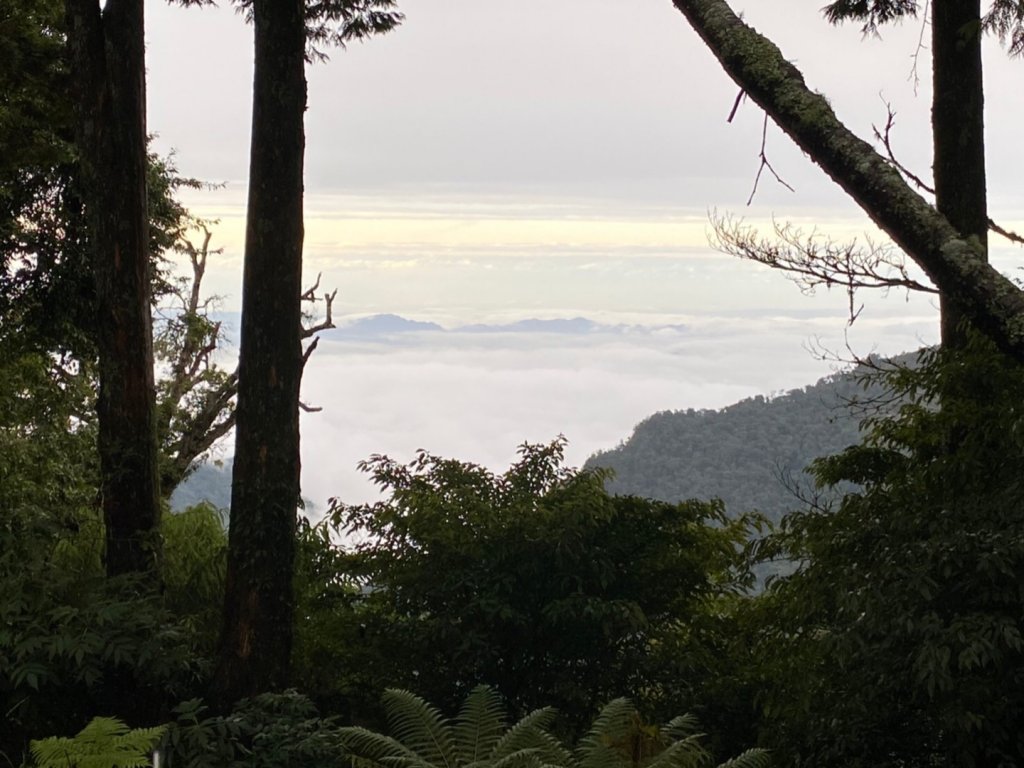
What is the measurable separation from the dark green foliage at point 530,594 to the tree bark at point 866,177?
352 centimetres

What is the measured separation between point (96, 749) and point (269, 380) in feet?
11.3

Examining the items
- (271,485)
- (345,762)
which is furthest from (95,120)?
(345,762)

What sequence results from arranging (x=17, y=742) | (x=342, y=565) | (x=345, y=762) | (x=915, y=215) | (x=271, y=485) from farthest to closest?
(x=342, y=565) → (x=271, y=485) → (x=17, y=742) → (x=345, y=762) → (x=915, y=215)

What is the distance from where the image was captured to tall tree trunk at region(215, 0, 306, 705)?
25.4ft

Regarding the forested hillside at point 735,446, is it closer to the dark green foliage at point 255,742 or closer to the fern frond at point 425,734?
the dark green foliage at point 255,742

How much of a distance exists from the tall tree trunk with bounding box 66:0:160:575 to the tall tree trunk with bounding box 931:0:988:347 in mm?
6083

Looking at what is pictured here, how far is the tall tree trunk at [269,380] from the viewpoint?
7730 millimetres

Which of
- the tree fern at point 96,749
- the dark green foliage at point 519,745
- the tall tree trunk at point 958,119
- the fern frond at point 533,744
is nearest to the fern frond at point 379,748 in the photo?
the dark green foliage at point 519,745

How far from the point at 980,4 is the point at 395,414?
190 metres

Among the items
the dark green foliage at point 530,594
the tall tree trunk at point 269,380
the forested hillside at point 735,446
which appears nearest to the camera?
the tall tree trunk at point 269,380

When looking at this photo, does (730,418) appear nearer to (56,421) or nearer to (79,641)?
(56,421)

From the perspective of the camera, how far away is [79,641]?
6617 mm

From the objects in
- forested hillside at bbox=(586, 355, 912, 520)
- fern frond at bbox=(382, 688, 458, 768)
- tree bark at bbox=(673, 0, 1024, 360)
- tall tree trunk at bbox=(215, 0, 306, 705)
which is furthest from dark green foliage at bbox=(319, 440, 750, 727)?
→ forested hillside at bbox=(586, 355, 912, 520)

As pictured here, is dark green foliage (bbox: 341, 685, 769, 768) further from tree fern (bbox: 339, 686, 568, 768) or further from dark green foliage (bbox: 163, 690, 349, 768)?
dark green foliage (bbox: 163, 690, 349, 768)
